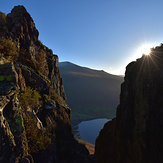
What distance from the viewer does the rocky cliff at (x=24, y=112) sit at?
484 cm

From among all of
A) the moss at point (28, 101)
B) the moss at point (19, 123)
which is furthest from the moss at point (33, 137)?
the moss at point (28, 101)

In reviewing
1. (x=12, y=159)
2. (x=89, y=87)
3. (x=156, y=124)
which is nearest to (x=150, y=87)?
(x=156, y=124)

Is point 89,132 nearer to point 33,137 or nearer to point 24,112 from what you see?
point 33,137

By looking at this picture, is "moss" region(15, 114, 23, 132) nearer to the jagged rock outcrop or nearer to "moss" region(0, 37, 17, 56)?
"moss" region(0, 37, 17, 56)

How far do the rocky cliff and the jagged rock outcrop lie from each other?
5652mm

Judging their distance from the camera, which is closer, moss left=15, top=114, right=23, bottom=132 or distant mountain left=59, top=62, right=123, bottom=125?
moss left=15, top=114, right=23, bottom=132

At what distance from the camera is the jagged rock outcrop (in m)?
5.83

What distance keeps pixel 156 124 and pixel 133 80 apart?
11.5 feet

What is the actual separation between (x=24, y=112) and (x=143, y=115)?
8008 mm

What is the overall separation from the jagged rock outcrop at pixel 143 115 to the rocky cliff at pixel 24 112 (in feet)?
18.5

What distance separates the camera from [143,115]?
249 inches

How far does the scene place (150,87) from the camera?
6703 mm

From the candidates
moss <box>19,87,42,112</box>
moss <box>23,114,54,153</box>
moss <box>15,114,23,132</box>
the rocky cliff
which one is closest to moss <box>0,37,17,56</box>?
the rocky cliff

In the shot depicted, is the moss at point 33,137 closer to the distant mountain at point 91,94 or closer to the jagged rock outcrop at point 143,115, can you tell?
the jagged rock outcrop at point 143,115
